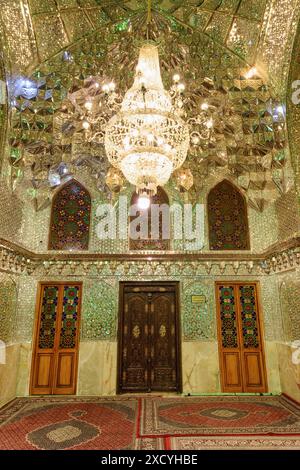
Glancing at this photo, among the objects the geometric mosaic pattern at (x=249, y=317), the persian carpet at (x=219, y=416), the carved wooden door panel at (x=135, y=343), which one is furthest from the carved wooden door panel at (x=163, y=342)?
the geometric mosaic pattern at (x=249, y=317)

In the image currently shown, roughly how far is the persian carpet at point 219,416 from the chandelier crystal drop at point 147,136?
281 cm

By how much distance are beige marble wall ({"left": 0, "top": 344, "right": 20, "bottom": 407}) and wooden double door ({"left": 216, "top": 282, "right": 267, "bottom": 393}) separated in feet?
11.7

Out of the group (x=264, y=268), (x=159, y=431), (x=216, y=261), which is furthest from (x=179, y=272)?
(x=159, y=431)

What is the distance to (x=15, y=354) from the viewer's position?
512cm

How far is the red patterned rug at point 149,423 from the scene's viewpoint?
310 centimetres

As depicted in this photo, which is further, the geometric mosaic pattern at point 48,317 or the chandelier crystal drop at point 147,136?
the geometric mosaic pattern at point 48,317

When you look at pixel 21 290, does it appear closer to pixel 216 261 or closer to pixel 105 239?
pixel 105 239

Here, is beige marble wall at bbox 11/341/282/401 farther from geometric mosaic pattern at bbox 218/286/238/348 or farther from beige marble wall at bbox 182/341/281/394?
geometric mosaic pattern at bbox 218/286/238/348

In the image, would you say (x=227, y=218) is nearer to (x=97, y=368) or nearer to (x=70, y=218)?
(x=70, y=218)

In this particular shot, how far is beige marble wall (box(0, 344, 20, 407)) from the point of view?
183 inches

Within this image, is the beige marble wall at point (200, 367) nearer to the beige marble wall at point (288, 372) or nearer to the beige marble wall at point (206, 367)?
the beige marble wall at point (206, 367)

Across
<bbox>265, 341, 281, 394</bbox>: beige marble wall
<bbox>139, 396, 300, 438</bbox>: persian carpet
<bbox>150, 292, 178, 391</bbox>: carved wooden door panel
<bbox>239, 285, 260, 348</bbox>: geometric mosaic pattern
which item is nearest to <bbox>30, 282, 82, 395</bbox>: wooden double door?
<bbox>150, 292, 178, 391</bbox>: carved wooden door panel
